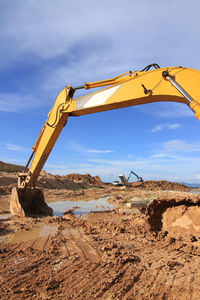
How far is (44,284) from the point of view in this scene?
8.36ft

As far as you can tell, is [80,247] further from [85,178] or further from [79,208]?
[85,178]

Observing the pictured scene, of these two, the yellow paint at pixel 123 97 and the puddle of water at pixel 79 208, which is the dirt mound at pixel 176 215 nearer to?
the yellow paint at pixel 123 97

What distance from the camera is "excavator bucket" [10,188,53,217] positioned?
297 inches

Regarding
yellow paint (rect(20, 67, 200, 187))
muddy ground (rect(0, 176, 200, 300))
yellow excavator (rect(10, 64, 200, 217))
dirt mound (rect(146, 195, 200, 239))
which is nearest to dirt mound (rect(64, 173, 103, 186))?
yellow excavator (rect(10, 64, 200, 217))

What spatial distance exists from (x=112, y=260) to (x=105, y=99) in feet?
12.4

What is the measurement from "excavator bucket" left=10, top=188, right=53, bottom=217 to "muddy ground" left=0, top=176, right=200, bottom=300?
84.0 inches

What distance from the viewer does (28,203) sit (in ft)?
26.7

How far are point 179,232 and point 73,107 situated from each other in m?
4.29

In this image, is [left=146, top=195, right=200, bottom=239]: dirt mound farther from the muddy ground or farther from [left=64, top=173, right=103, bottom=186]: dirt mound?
[left=64, top=173, right=103, bottom=186]: dirt mound

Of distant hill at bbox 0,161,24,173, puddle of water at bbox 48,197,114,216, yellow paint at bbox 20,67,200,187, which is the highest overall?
yellow paint at bbox 20,67,200,187

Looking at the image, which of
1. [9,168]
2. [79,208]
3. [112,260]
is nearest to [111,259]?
[112,260]

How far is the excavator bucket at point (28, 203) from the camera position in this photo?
24.7 ft

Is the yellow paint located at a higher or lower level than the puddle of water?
higher

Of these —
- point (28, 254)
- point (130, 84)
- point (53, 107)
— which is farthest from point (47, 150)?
point (28, 254)
